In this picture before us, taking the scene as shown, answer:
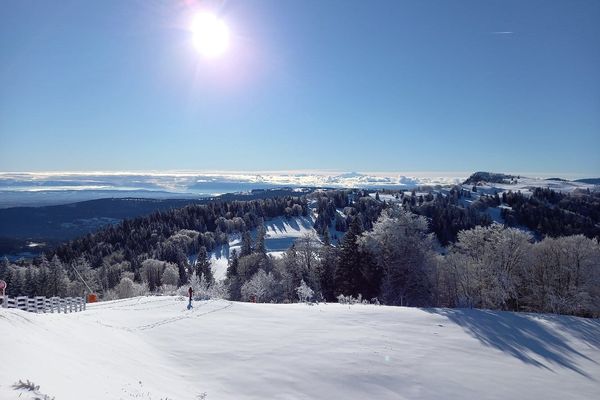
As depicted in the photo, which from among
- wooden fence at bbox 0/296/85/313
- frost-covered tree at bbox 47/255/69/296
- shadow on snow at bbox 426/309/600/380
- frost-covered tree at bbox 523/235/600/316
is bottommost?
frost-covered tree at bbox 47/255/69/296

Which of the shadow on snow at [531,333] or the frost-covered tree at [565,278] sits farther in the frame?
the frost-covered tree at [565,278]

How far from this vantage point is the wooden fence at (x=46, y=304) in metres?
22.1

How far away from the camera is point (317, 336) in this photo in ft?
66.2

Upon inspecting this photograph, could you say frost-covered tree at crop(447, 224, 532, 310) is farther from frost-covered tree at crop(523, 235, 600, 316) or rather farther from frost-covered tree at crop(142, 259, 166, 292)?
frost-covered tree at crop(142, 259, 166, 292)

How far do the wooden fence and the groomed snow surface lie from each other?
3.43m

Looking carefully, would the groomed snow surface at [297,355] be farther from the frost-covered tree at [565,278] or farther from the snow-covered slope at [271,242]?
the snow-covered slope at [271,242]

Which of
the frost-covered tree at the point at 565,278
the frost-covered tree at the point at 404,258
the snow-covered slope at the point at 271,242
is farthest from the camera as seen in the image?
the snow-covered slope at the point at 271,242

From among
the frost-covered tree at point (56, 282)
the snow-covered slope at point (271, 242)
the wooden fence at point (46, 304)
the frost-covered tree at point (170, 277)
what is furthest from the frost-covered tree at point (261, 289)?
the snow-covered slope at point (271, 242)

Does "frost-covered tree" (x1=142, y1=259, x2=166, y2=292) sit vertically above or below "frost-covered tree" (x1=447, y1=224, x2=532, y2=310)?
below

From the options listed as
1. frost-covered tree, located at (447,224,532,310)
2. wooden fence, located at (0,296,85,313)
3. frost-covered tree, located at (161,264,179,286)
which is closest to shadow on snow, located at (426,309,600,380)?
frost-covered tree, located at (447,224,532,310)

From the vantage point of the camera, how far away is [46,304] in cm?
2345


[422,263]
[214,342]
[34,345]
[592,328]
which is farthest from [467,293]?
[34,345]

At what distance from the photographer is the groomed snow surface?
37.9ft

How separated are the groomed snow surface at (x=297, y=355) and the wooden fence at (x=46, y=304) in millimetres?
3433
